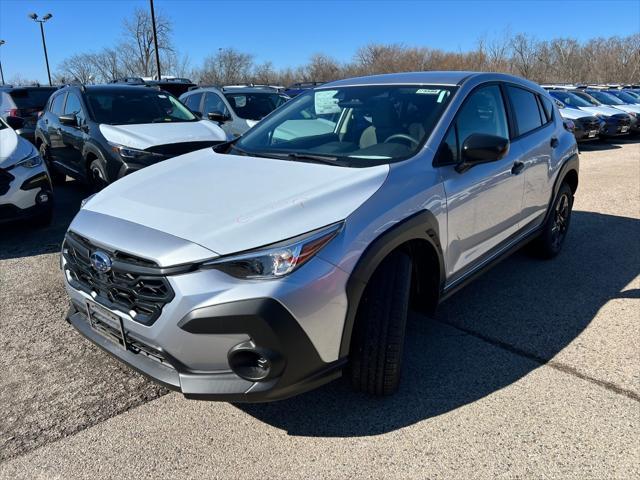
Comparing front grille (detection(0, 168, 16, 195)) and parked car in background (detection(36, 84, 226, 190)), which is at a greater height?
parked car in background (detection(36, 84, 226, 190))

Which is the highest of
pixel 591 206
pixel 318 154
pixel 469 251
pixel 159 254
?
pixel 318 154

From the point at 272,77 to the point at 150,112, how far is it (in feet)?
203

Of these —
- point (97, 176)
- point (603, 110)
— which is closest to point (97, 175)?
point (97, 176)

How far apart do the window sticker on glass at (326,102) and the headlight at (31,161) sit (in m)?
3.51

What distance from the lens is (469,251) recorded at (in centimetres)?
328

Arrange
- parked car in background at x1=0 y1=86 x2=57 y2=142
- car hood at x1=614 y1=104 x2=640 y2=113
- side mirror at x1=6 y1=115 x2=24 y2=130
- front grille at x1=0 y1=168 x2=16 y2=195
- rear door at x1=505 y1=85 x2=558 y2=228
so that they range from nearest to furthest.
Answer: rear door at x1=505 y1=85 x2=558 y2=228 → front grille at x1=0 y1=168 x2=16 y2=195 → side mirror at x1=6 y1=115 x2=24 y2=130 → parked car in background at x1=0 y1=86 x2=57 y2=142 → car hood at x1=614 y1=104 x2=640 y2=113

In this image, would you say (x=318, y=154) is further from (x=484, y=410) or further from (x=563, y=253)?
(x=563, y=253)

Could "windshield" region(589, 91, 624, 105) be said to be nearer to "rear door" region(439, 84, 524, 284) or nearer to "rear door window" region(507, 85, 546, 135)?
"rear door window" region(507, 85, 546, 135)

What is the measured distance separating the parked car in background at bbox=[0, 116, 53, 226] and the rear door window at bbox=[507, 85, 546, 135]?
484 cm

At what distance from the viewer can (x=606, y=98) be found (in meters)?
18.0

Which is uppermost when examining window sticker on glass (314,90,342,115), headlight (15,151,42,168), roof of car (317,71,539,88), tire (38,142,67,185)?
roof of car (317,71,539,88)

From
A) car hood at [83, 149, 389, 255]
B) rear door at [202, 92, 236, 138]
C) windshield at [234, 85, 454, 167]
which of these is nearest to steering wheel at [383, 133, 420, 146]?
→ windshield at [234, 85, 454, 167]

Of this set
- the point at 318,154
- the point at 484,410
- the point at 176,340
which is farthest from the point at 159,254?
the point at 484,410

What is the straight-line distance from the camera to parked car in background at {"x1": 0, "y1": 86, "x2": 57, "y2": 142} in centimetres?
1035
